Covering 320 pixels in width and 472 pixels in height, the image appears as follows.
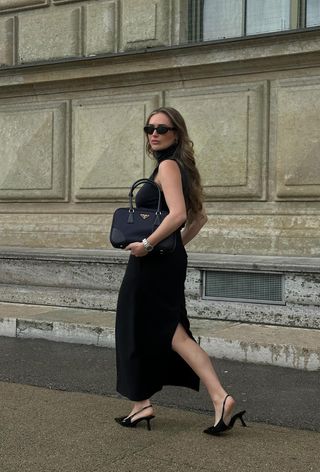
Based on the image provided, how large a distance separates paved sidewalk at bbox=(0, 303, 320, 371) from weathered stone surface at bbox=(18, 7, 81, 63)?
3.52 meters

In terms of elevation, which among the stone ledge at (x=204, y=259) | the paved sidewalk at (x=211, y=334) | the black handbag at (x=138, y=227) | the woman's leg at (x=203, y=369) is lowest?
the paved sidewalk at (x=211, y=334)

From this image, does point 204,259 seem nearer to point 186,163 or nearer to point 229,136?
point 229,136

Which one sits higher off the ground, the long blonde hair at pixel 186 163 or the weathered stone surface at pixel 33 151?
the weathered stone surface at pixel 33 151

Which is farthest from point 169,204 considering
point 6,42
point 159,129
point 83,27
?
point 6,42

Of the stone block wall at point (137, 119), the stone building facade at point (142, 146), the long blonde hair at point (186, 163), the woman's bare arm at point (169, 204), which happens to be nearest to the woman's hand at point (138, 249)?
the woman's bare arm at point (169, 204)

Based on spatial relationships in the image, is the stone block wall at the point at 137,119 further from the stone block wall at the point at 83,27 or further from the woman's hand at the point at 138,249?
the woman's hand at the point at 138,249

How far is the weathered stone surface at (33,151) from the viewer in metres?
9.30

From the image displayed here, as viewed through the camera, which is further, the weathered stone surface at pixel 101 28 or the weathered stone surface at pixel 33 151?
the weathered stone surface at pixel 33 151

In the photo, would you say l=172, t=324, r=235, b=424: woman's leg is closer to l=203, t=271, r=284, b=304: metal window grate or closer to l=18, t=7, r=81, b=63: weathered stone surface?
l=203, t=271, r=284, b=304: metal window grate

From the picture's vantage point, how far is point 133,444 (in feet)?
12.5

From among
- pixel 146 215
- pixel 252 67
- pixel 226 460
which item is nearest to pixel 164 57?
pixel 252 67

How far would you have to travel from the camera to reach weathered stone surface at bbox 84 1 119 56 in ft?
28.9

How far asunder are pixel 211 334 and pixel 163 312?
2409 millimetres

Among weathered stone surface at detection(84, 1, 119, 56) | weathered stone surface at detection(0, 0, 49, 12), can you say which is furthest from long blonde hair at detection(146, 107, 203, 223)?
weathered stone surface at detection(0, 0, 49, 12)
